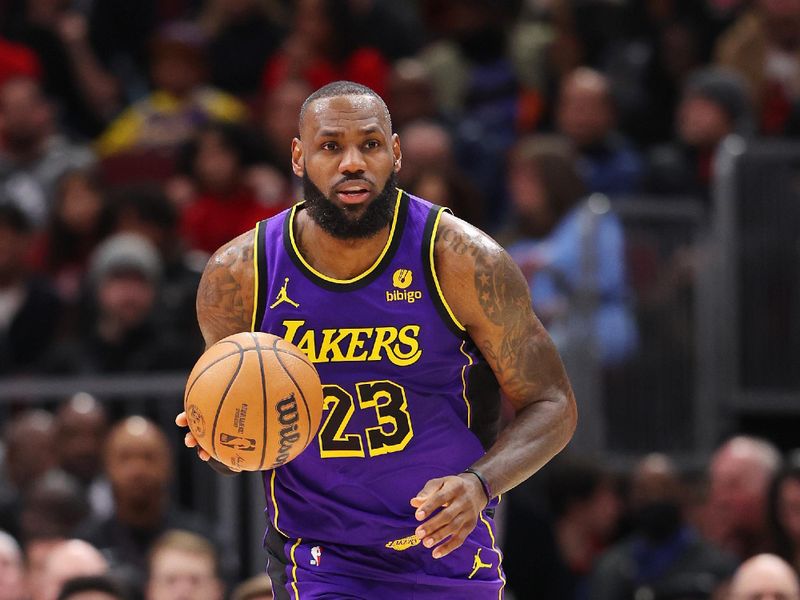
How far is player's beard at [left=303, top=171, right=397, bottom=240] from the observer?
5.95 m

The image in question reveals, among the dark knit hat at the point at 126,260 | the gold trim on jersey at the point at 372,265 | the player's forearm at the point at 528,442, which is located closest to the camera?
the player's forearm at the point at 528,442

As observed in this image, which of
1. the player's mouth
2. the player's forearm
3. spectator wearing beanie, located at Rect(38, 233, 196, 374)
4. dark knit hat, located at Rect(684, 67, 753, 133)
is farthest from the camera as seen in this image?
dark knit hat, located at Rect(684, 67, 753, 133)

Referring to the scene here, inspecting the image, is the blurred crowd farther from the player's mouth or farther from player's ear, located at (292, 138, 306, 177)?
the player's mouth

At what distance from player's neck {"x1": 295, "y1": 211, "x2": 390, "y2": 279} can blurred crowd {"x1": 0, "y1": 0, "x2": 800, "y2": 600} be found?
9.03ft

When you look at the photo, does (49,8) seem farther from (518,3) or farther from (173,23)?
(518,3)

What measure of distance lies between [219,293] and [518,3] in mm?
8454

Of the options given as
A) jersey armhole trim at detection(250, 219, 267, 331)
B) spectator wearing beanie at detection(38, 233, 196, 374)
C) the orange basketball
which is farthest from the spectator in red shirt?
the orange basketball

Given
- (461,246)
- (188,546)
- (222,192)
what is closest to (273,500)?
(461,246)

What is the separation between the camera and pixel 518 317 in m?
5.96

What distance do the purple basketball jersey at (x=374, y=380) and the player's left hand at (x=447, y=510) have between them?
430 millimetres

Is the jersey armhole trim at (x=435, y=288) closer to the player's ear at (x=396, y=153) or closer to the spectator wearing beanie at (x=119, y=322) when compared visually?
the player's ear at (x=396, y=153)

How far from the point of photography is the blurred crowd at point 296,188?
376 inches

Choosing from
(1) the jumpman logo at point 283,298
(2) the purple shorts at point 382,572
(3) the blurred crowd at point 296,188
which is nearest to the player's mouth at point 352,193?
(1) the jumpman logo at point 283,298

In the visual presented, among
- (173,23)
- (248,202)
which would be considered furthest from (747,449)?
(173,23)
